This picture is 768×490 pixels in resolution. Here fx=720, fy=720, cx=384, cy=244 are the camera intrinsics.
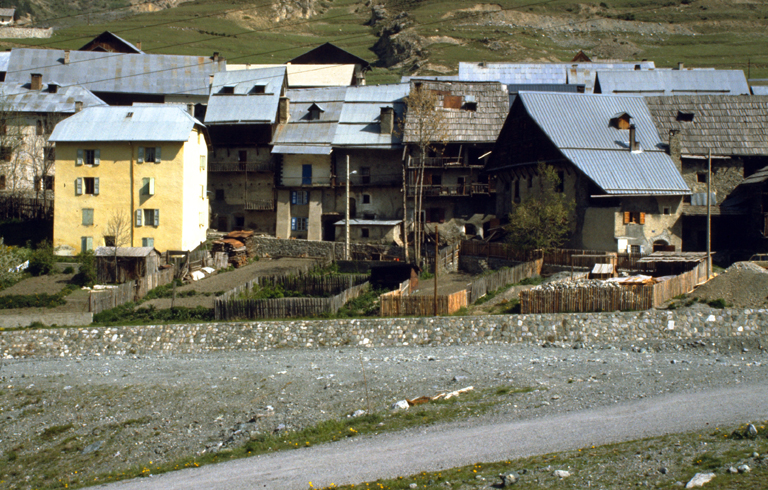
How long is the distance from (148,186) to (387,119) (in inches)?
767

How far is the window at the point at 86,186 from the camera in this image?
4909 centimetres

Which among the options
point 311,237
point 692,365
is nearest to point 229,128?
point 311,237

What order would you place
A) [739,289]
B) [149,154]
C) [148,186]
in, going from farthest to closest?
1. [149,154]
2. [148,186]
3. [739,289]

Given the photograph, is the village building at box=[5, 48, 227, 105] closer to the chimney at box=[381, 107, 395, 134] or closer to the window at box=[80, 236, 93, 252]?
the chimney at box=[381, 107, 395, 134]

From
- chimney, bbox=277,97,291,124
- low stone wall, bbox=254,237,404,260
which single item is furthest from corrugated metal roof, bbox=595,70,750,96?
low stone wall, bbox=254,237,404,260

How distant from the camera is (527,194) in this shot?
5038cm

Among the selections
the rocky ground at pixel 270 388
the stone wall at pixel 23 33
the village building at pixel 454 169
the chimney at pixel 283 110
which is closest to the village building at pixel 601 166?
the village building at pixel 454 169

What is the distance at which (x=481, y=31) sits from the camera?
427ft

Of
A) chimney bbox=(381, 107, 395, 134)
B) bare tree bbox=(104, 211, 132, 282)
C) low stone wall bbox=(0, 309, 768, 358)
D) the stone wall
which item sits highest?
the stone wall

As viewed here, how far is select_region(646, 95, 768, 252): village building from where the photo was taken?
4597cm

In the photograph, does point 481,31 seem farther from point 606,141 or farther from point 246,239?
point 246,239

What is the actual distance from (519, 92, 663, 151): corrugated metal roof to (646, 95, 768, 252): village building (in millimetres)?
1335

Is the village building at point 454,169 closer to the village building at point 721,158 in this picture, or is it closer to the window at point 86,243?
the village building at point 721,158

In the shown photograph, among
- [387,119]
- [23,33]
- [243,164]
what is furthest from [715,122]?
[23,33]
